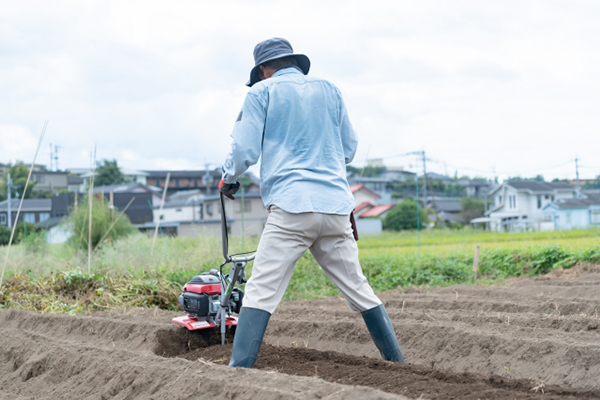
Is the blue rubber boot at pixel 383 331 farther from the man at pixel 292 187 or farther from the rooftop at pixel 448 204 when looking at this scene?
the rooftop at pixel 448 204

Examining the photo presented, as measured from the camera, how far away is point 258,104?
3.32 metres

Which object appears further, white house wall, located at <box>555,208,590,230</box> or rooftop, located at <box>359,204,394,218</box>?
rooftop, located at <box>359,204,394,218</box>

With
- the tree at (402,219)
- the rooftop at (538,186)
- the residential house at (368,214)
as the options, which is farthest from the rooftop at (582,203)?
the residential house at (368,214)

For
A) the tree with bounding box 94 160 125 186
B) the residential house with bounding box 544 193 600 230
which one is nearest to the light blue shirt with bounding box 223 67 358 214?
the residential house with bounding box 544 193 600 230

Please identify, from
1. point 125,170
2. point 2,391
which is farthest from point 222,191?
point 125,170

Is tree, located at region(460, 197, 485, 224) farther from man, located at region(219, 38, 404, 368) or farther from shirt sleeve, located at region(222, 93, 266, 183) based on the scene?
shirt sleeve, located at region(222, 93, 266, 183)

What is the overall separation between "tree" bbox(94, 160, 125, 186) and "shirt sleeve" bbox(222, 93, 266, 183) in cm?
4728

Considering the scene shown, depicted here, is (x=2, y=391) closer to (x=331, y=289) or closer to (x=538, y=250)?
(x=331, y=289)

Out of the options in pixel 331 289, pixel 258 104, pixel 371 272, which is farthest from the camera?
pixel 371 272

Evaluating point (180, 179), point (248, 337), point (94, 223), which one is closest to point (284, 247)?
point (248, 337)

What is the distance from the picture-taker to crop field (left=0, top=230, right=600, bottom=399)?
110 inches

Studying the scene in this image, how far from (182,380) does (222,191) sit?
115cm

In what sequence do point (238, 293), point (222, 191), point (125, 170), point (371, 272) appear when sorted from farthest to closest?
point (125, 170) < point (371, 272) < point (238, 293) < point (222, 191)

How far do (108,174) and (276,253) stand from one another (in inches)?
1954
